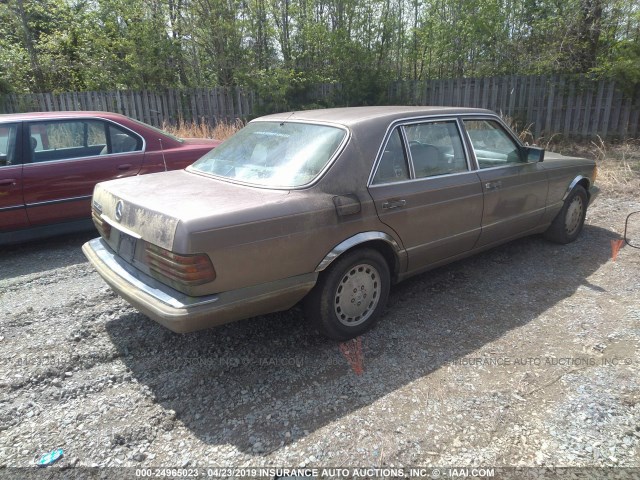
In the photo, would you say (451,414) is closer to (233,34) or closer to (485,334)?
(485,334)

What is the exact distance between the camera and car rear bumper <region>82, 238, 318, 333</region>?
2.72 meters

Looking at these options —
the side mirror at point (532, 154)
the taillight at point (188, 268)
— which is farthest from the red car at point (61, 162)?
the side mirror at point (532, 154)

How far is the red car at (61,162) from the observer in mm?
5242

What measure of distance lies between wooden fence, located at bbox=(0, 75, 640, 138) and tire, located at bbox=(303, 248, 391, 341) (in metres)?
10.3

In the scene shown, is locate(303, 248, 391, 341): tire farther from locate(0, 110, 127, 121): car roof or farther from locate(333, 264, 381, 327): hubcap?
locate(0, 110, 127, 121): car roof

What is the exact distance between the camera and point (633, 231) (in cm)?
595

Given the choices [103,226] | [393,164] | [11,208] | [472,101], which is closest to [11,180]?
[11,208]

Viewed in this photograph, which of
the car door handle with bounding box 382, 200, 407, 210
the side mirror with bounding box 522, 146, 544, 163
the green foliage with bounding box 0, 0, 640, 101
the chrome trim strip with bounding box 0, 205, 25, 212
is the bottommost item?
the chrome trim strip with bounding box 0, 205, 25, 212

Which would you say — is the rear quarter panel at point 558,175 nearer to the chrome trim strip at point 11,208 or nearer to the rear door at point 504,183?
the rear door at point 504,183

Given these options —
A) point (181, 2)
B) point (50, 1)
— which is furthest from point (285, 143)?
point (50, 1)

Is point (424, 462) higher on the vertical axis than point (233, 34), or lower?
lower

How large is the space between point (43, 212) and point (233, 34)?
11.9 meters

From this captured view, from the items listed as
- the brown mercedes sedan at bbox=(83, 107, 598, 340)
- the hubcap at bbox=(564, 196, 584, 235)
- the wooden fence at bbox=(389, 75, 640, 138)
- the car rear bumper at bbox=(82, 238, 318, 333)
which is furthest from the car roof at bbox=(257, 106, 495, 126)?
the wooden fence at bbox=(389, 75, 640, 138)

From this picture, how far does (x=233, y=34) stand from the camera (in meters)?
15.3
